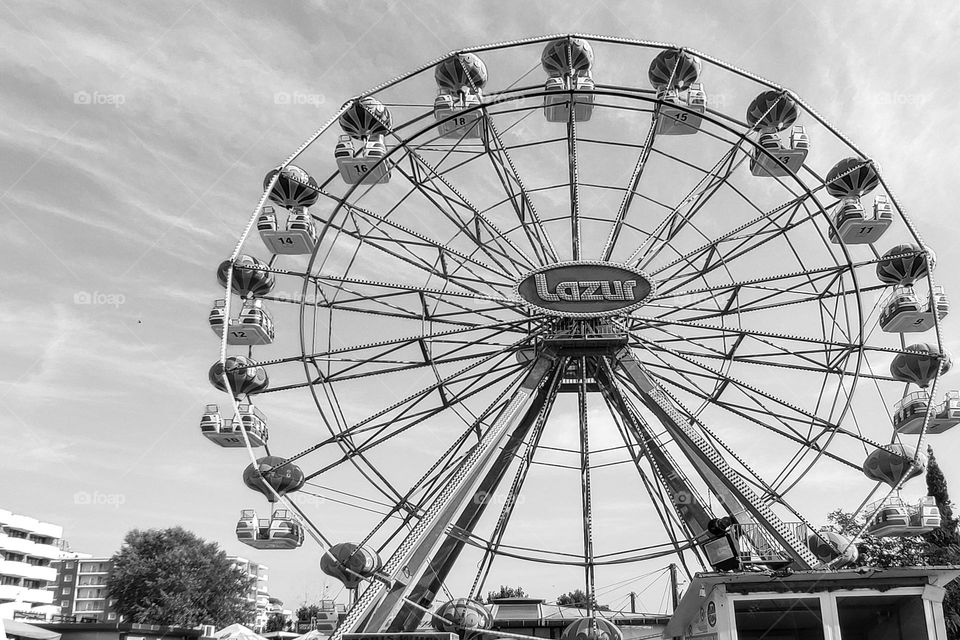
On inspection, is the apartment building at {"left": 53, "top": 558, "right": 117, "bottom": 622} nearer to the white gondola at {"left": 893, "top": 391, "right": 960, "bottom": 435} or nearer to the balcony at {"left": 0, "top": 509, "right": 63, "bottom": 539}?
the balcony at {"left": 0, "top": 509, "right": 63, "bottom": 539}

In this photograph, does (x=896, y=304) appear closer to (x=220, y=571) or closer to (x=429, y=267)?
(x=429, y=267)

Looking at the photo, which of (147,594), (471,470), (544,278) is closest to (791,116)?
(544,278)

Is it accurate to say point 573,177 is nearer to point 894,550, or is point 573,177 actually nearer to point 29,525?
point 894,550

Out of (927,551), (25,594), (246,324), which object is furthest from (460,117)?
(25,594)

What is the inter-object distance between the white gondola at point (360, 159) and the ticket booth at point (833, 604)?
1288 cm

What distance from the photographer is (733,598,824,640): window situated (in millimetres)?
9680

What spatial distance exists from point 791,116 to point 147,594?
48595 mm

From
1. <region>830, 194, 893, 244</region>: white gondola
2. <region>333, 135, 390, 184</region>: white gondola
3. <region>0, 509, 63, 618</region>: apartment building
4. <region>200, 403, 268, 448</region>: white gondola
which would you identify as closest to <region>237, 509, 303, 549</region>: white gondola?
<region>200, 403, 268, 448</region>: white gondola

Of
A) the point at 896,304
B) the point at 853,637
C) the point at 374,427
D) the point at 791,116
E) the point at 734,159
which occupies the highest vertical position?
the point at 791,116

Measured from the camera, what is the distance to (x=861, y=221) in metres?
18.8

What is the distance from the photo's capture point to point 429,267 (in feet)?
65.0

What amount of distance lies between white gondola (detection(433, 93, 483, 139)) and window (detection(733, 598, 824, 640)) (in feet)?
43.5

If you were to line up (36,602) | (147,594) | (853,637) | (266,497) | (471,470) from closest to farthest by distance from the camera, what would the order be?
(853,637) < (471,470) < (266,497) < (147,594) < (36,602)

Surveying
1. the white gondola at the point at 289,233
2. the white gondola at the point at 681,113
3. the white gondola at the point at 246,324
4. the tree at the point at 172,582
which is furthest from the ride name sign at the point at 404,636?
the tree at the point at 172,582
